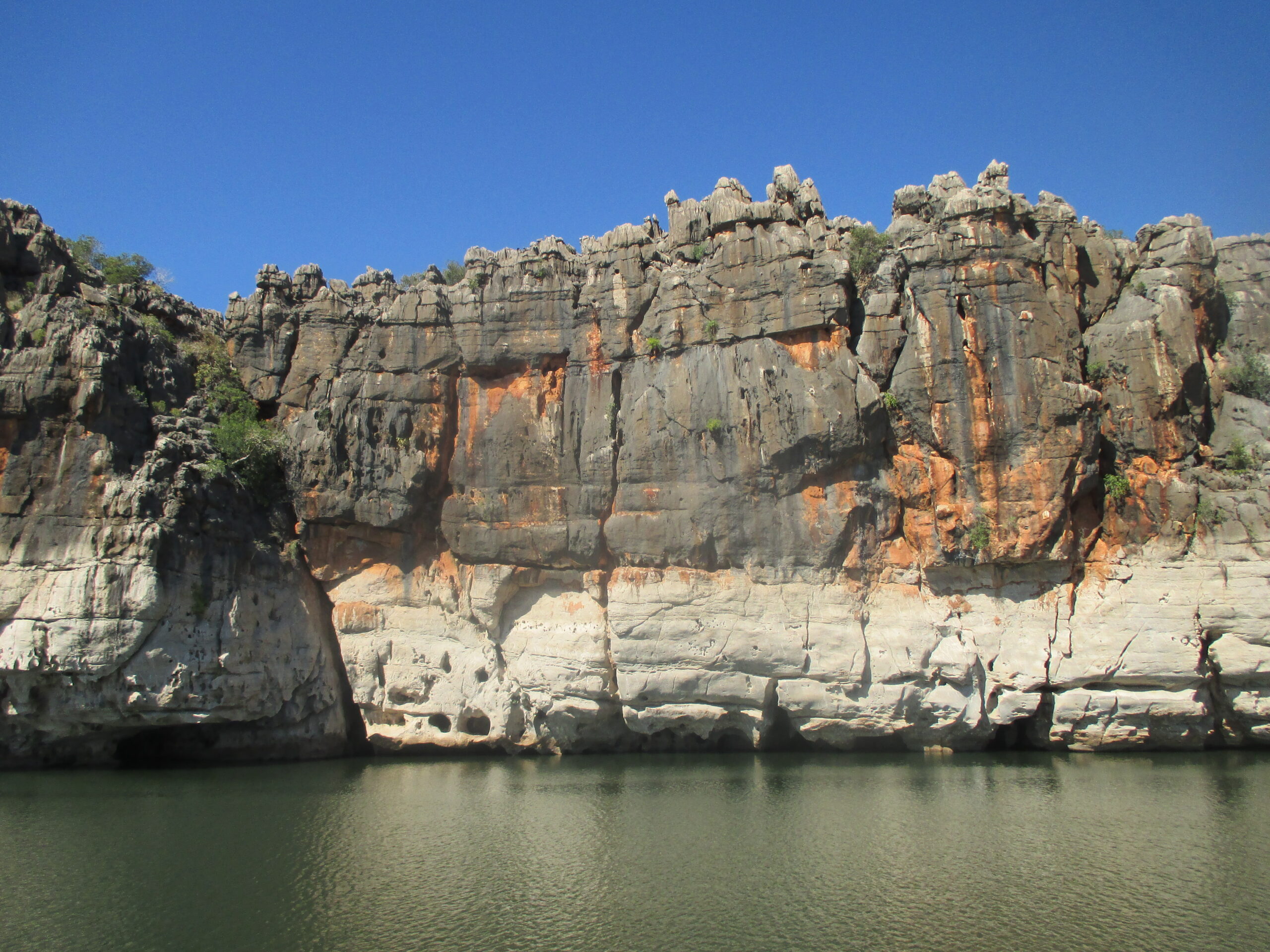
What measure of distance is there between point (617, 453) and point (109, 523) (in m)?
13.9

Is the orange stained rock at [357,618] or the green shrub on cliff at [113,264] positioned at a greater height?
the green shrub on cliff at [113,264]

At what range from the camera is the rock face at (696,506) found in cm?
2267

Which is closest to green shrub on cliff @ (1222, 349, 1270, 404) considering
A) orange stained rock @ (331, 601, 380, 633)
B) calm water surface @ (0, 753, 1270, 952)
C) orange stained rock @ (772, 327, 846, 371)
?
calm water surface @ (0, 753, 1270, 952)

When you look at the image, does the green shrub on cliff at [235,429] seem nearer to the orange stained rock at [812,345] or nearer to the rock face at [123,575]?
the rock face at [123,575]

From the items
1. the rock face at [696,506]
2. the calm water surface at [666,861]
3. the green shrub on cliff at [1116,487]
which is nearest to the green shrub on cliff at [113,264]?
the rock face at [696,506]

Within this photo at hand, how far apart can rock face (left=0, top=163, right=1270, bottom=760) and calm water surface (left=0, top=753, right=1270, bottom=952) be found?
2.63 m

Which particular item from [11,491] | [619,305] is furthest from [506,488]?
[11,491]

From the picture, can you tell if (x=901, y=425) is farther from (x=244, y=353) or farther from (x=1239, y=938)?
(x=244, y=353)

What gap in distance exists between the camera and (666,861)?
49.5 ft

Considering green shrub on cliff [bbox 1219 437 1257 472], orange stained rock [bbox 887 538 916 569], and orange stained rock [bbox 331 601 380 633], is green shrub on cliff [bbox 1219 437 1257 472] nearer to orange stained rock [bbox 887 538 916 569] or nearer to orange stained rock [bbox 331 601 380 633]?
orange stained rock [bbox 887 538 916 569]

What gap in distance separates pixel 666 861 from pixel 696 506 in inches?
464

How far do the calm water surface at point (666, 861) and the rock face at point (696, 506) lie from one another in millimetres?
2629

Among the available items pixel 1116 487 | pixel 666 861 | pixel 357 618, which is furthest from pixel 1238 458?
pixel 357 618

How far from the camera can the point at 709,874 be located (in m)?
14.4
